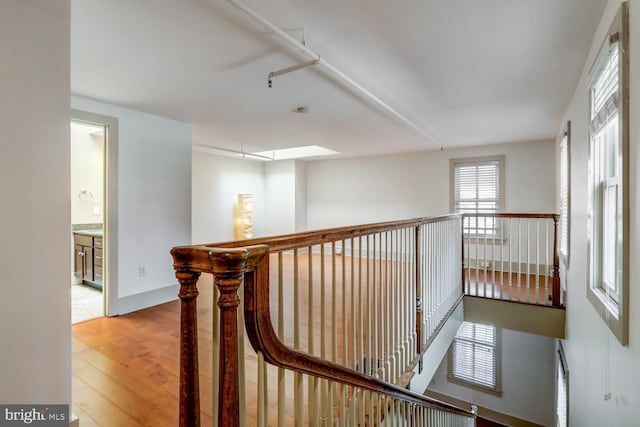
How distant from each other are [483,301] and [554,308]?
78cm

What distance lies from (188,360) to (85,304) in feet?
14.5

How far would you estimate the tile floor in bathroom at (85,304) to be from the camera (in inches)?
144

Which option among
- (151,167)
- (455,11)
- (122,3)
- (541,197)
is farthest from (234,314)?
(541,197)

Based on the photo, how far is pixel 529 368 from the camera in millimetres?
5812

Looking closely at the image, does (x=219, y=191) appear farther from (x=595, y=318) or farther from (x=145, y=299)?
(x=595, y=318)

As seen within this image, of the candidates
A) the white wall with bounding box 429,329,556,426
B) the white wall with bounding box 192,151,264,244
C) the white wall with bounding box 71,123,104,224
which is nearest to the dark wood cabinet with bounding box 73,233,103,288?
the white wall with bounding box 71,123,104,224

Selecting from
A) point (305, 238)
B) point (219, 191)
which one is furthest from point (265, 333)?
point (219, 191)

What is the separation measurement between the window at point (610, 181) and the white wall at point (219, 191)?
6.21 m

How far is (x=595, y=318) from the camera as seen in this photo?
7.07 feet

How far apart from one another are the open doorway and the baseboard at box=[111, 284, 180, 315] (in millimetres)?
1071

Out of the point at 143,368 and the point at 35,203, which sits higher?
the point at 35,203

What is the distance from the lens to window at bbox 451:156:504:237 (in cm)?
576

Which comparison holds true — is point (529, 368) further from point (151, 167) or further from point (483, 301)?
point (151, 167)

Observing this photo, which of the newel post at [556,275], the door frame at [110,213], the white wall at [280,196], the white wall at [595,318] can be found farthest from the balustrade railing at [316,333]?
the white wall at [280,196]
